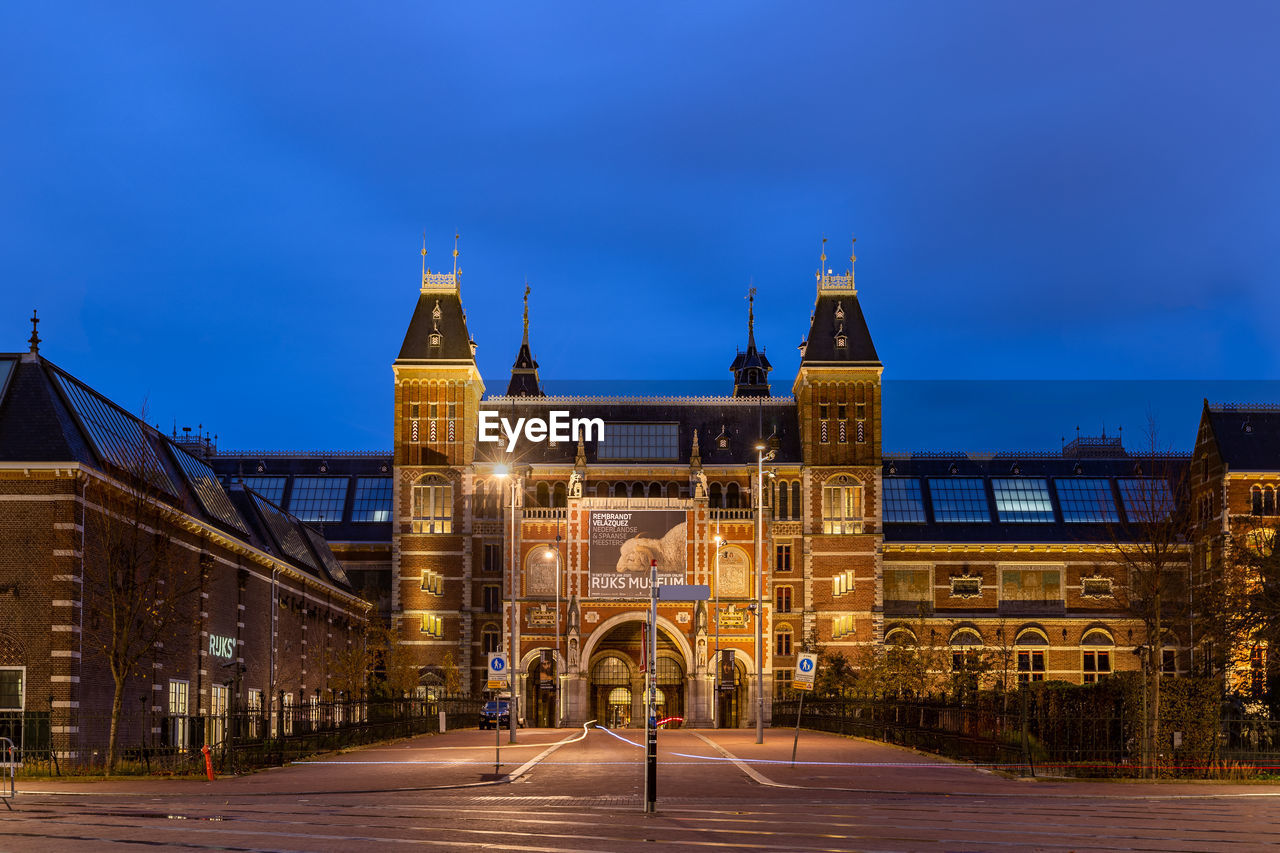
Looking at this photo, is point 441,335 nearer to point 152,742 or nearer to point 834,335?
point 834,335

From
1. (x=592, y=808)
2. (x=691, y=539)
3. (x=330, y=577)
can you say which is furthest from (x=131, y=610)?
(x=691, y=539)

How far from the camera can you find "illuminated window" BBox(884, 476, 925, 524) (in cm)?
9025

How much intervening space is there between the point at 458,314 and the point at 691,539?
1983 cm

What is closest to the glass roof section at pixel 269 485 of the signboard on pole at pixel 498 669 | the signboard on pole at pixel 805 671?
the signboard on pole at pixel 498 669

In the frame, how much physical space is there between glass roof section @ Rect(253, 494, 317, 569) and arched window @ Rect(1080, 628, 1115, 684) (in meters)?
46.2

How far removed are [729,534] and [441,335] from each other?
20.8 metres

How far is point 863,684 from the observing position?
2509 inches

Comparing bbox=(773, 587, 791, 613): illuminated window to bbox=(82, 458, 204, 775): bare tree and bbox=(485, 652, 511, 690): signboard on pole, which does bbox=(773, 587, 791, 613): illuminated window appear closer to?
bbox=(485, 652, 511, 690): signboard on pole

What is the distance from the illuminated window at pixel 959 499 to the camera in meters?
89.9

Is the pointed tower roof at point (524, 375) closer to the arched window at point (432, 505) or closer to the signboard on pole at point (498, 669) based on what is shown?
the arched window at point (432, 505)

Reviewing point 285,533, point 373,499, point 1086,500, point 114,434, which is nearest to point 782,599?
point 1086,500

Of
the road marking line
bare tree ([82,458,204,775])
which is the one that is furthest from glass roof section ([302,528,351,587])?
bare tree ([82,458,204,775])

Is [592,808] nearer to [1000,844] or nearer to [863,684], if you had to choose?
[1000,844]

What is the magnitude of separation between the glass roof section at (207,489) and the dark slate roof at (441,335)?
3103cm
